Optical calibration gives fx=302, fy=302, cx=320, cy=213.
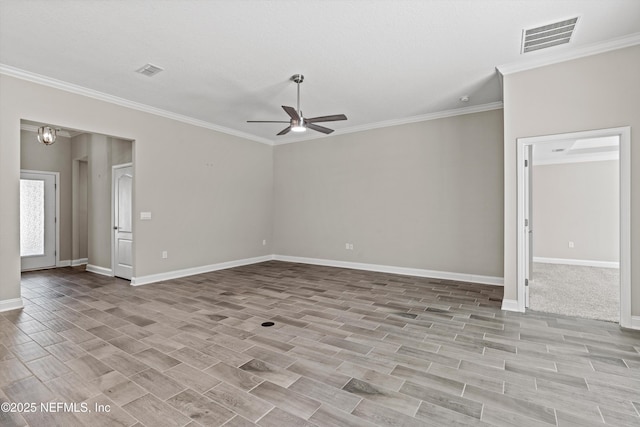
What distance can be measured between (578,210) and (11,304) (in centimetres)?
1106

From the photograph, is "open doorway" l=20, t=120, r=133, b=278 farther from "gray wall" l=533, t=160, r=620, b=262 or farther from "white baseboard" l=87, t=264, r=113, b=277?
"gray wall" l=533, t=160, r=620, b=262

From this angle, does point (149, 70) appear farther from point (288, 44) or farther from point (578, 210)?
point (578, 210)

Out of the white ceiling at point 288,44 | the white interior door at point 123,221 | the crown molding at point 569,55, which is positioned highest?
the white ceiling at point 288,44

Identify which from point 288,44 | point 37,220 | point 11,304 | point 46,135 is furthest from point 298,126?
point 37,220

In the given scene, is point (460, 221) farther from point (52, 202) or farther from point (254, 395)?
point (52, 202)

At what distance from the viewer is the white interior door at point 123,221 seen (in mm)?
5457

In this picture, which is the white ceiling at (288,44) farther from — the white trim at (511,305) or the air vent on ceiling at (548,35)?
the white trim at (511,305)

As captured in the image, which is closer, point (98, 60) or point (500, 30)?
point (500, 30)

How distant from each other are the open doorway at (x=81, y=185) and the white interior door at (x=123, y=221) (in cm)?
15

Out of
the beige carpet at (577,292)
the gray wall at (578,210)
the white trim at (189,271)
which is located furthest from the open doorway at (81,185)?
the gray wall at (578,210)

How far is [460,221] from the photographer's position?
5.46 m

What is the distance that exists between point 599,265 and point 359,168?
614 centimetres

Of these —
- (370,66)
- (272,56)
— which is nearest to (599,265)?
(370,66)

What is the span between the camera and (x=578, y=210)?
7.52 meters
